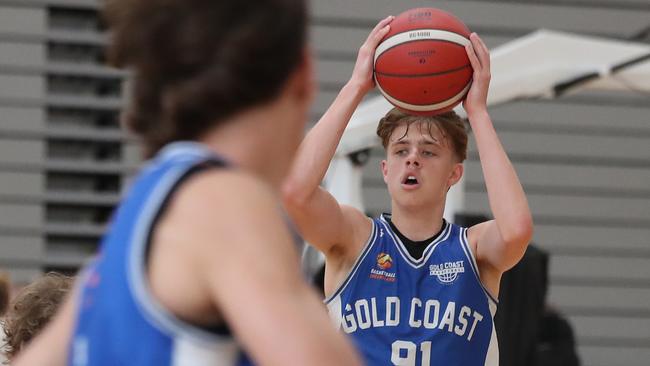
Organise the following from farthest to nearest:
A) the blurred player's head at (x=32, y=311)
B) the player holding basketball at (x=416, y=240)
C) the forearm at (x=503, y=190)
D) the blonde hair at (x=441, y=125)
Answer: the blonde hair at (x=441, y=125)
the player holding basketball at (x=416, y=240)
the forearm at (x=503, y=190)
the blurred player's head at (x=32, y=311)

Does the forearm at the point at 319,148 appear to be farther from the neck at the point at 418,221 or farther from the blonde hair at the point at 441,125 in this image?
the neck at the point at 418,221

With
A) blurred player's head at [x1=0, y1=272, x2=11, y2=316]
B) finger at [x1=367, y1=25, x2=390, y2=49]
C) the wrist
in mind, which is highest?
finger at [x1=367, y1=25, x2=390, y2=49]

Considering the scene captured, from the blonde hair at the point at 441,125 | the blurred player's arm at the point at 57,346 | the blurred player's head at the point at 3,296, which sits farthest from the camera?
the blurred player's head at the point at 3,296

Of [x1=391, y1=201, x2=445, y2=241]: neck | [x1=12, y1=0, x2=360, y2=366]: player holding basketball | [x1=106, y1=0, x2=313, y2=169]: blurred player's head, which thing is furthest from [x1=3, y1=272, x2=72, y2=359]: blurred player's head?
[x1=106, y1=0, x2=313, y2=169]: blurred player's head

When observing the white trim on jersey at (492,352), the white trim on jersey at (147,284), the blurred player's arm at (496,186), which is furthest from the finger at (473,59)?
the white trim on jersey at (147,284)

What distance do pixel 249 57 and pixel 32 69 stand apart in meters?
10.9

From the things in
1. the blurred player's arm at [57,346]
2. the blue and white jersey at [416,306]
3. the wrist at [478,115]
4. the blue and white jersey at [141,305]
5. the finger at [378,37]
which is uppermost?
the finger at [378,37]

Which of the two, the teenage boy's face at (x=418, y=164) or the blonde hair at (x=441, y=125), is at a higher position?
the blonde hair at (x=441, y=125)

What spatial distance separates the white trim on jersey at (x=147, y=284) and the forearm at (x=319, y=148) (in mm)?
2283

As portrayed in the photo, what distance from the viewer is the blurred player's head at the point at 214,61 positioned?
5.12ft

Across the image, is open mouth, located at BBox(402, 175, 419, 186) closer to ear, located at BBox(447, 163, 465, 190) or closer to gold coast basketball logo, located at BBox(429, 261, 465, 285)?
ear, located at BBox(447, 163, 465, 190)

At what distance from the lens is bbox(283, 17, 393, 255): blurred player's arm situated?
3887mm

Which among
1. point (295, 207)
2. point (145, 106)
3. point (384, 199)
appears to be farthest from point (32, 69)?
point (145, 106)

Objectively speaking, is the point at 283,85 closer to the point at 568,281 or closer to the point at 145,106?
the point at 145,106
